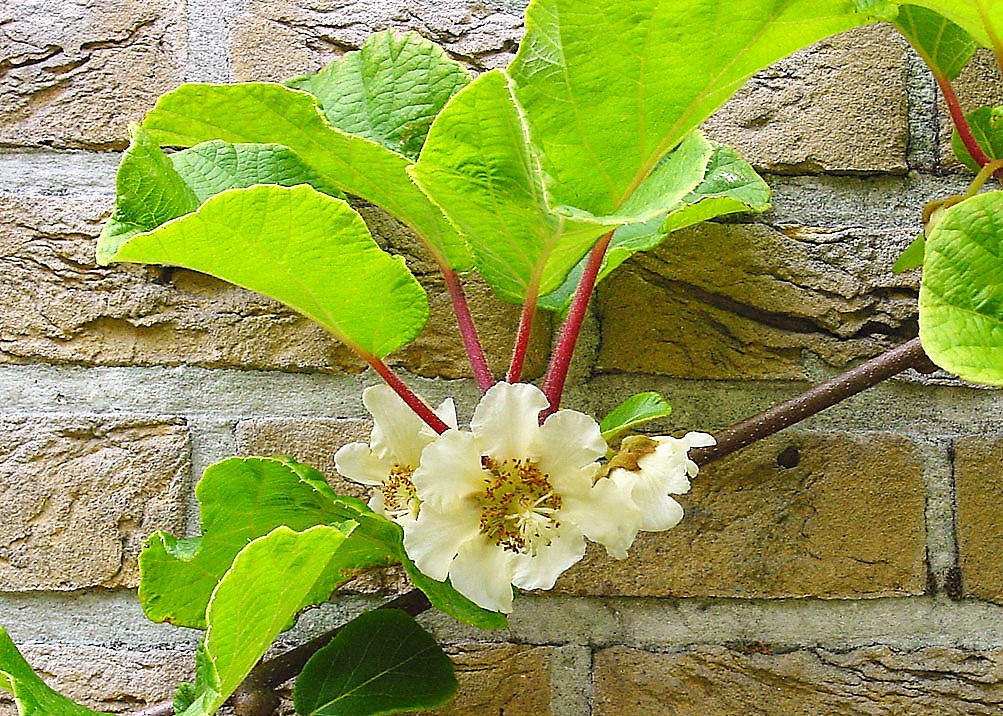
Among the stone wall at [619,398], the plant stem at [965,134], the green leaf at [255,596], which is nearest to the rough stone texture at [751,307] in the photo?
the stone wall at [619,398]

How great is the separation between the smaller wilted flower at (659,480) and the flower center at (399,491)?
0.08 meters

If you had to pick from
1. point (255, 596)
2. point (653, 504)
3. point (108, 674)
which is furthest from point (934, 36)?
point (108, 674)

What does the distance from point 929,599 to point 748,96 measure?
0.29 m

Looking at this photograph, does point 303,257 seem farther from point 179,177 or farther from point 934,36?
point 934,36

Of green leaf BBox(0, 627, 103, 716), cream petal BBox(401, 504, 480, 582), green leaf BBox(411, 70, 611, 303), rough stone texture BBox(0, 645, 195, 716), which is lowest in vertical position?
rough stone texture BBox(0, 645, 195, 716)

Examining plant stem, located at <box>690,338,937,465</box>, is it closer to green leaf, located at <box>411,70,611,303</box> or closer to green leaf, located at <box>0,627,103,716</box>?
green leaf, located at <box>411,70,611,303</box>

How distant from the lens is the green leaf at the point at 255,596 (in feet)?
0.98

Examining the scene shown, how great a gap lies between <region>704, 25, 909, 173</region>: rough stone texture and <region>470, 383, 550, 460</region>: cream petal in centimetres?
26

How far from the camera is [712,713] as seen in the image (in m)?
0.49

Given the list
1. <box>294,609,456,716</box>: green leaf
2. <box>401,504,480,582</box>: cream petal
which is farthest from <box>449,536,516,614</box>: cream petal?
<box>294,609,456,716</box>: green leaf

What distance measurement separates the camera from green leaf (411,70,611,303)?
301 mm

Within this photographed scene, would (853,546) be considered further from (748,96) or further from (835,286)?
(748,96)

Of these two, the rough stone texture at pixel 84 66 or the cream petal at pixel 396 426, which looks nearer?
the cream petal at pixel 396 426

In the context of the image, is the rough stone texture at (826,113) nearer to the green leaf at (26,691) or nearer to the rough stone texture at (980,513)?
the rough stone texture at (980,513)
